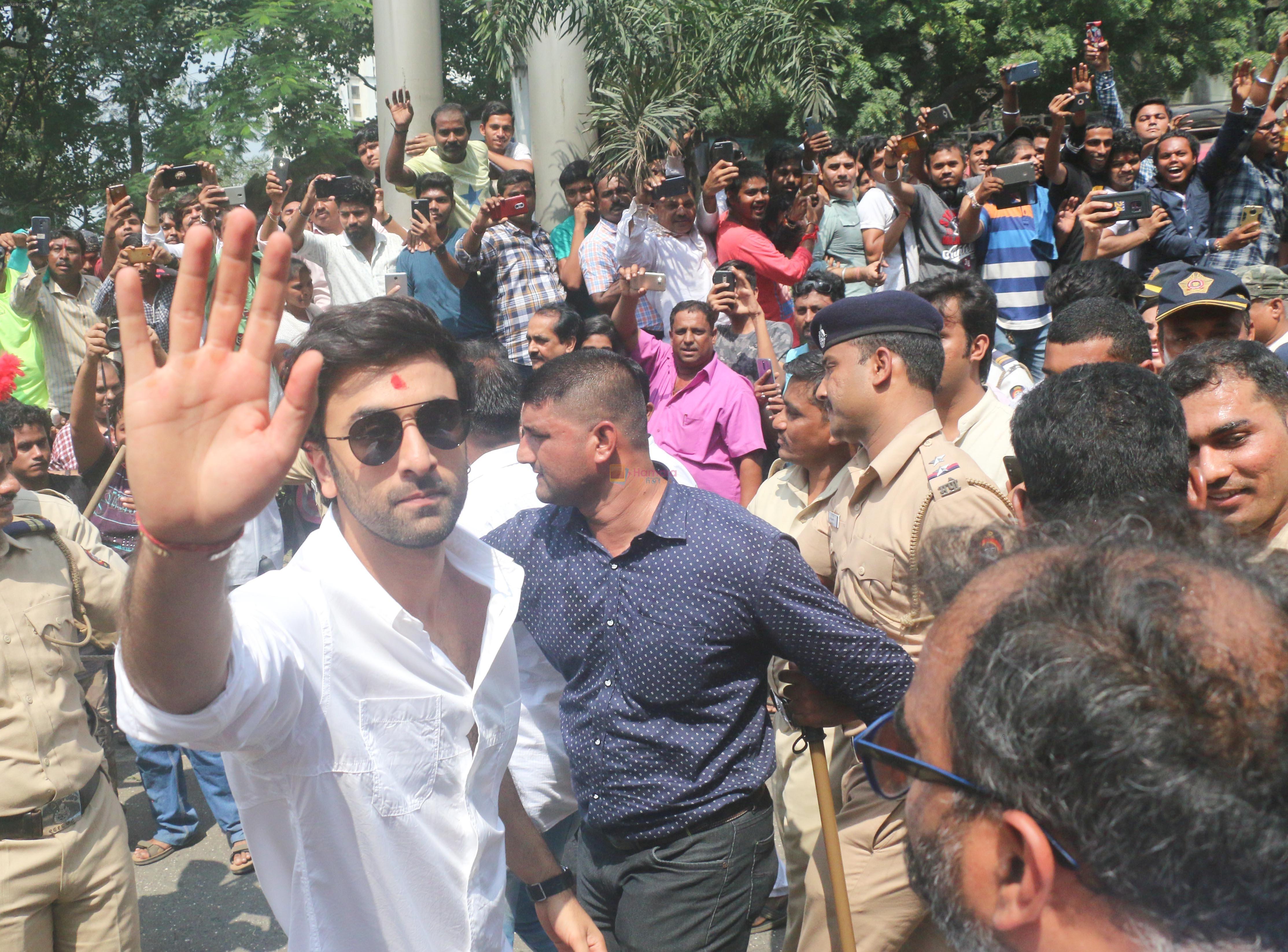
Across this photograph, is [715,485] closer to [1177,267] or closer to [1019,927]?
[1177,267]

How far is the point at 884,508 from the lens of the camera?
3.12 meters

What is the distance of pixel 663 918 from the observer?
289cm

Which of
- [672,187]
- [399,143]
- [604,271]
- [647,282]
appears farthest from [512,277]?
[399,143]

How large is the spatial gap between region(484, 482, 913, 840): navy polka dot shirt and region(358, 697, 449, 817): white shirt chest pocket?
0.79 metres

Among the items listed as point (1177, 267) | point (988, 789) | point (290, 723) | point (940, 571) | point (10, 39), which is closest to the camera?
point (988, 789)

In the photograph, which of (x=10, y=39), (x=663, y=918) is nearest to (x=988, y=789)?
(x=663, y=918)

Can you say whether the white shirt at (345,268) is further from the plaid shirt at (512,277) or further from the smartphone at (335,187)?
the plaid shirt at (512,277)

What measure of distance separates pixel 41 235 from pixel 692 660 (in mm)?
6850

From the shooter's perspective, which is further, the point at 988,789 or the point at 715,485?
the point at 715,485

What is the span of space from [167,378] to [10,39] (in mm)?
22928

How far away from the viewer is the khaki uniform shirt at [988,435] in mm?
3891

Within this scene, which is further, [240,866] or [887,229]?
[887,229]

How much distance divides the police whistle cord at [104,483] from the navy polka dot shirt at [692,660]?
106 inches

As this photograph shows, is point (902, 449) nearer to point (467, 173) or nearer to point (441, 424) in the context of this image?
point (441, 424)
